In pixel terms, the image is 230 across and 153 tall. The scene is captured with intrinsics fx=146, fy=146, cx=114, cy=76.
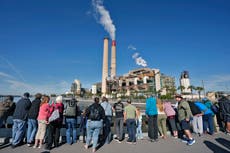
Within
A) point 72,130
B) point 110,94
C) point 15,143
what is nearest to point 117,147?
point 72,130

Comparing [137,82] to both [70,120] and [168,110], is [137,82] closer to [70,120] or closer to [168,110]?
[168,110]

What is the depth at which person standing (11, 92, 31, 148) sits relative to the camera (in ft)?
18.2

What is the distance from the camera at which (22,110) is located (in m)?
5.67

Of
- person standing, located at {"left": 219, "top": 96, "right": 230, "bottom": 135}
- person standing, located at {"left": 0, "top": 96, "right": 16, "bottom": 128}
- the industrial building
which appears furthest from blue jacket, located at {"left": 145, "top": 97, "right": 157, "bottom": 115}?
the industrial building

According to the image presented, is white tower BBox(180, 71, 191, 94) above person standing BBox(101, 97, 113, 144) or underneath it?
above

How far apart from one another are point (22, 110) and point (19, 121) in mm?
417

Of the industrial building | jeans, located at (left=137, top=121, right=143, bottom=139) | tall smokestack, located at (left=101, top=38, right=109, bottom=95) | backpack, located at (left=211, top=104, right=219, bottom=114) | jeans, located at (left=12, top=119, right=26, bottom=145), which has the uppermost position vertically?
tall smokestack, located at (left=101, top=38, right=109, bottom=95)

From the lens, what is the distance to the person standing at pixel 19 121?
18.2ft

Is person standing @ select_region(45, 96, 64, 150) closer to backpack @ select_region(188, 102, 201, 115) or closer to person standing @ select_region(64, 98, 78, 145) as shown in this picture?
person standing @ select_region(64, 98, 78, 145)

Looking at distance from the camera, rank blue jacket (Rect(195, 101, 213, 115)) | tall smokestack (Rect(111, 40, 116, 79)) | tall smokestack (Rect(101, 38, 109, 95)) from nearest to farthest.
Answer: blue jacket (Rect(195, 101, 213, 115)) < tall smokestack (Rect(101, 38, 109, 95)) < tall smokestack (Rect(111, 40, 116, 79))

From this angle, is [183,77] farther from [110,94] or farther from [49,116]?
[49,116]

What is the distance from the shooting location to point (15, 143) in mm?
5441

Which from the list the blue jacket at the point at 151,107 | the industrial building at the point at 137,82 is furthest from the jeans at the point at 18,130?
the industrial building at the point at 137,82

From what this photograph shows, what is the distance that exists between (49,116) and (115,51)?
86860mm
